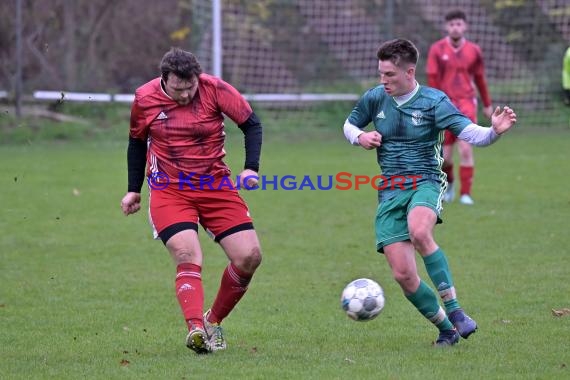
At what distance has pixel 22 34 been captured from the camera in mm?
20484

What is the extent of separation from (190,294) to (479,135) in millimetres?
1816

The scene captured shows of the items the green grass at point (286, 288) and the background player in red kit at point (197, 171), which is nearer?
the green grass at point (286, 288)

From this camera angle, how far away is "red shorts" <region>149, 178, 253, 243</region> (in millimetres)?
5738

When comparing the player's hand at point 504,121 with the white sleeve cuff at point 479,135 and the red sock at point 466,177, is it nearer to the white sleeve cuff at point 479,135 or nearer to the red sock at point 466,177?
the white sleeve cuff at point 479,135

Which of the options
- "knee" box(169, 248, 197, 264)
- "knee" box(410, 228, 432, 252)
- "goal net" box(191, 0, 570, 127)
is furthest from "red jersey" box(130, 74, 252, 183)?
"goal net" box(191, 0, 570, 127)

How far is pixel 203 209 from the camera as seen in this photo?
19.1 feet

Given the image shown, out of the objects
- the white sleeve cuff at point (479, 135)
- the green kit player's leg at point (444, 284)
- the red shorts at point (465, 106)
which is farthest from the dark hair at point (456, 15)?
the green kit player's leg at point (444, 284)

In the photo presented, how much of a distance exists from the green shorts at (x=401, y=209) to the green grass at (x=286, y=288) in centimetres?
64

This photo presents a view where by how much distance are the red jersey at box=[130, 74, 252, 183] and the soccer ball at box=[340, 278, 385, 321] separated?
1035 millimetres

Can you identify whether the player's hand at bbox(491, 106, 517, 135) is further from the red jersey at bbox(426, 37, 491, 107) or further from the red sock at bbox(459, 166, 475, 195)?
the red jersey at bbox(426, 37, 491, 107)

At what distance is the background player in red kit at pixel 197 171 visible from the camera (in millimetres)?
5738

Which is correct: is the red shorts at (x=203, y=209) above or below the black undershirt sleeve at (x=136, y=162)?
below

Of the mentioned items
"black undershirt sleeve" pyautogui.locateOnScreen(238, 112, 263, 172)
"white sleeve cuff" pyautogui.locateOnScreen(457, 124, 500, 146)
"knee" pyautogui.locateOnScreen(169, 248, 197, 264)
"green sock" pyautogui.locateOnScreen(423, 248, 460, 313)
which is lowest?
"green sock" pyautogui.locateOnScreen(423, 248, 460, 313)

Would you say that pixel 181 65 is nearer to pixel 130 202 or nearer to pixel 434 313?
pixel 130 202
